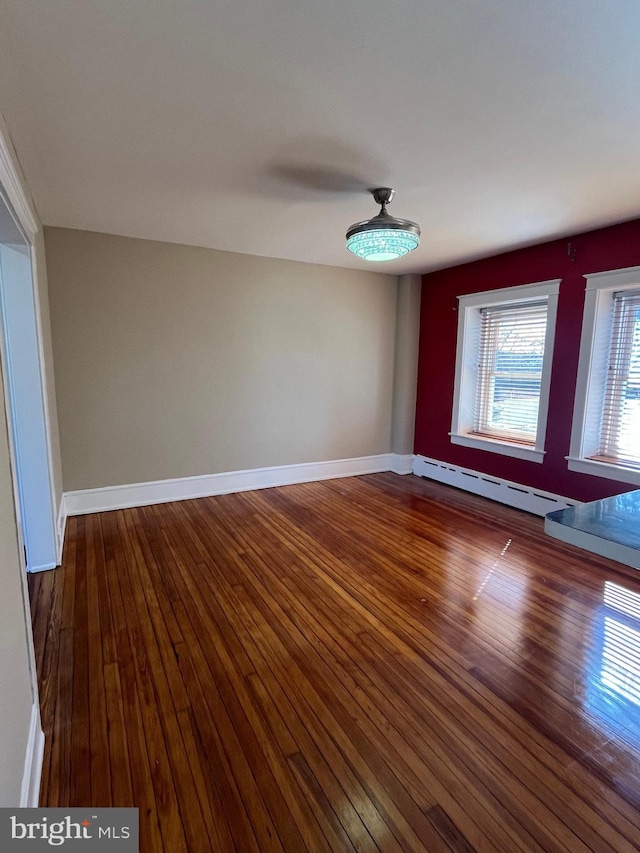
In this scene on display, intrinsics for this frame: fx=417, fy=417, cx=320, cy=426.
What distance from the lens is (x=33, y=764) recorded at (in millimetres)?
1363

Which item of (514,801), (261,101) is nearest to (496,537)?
(514,801)

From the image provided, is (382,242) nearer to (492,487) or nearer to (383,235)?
(383,235)

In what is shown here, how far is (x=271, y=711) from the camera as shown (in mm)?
1712

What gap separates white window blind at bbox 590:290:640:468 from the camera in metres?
3.26

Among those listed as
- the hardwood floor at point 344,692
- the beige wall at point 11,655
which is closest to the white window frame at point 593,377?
the hardwood floor at point 344,692

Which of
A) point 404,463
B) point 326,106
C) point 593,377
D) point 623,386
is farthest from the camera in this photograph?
point 404,463

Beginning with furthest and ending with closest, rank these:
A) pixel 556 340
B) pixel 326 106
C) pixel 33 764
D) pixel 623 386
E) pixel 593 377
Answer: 1. pixel 556 340
2. pixel 593 377
3. pixel 623 386
4. pixel 326 106
5. pixel 33 764

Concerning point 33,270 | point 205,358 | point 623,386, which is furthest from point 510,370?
point 33,270

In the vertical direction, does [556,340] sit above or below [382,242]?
below

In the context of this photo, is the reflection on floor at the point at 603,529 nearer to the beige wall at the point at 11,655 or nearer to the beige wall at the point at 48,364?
the beige wall at the point at 11,655

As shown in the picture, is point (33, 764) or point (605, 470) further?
point (605, 470)

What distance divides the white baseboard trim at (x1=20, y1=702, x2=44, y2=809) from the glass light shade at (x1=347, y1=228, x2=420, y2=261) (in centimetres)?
268

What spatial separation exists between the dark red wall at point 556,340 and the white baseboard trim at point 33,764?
12.7ft

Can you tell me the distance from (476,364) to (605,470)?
1703mm
